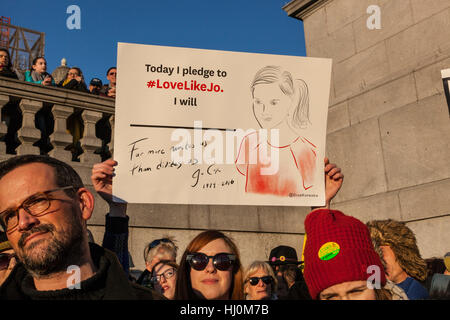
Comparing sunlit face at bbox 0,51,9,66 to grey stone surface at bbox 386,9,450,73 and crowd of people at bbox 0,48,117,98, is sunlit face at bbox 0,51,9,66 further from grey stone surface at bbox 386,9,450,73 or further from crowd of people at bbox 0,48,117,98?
grey stone surface at bbox 386,9,450,73

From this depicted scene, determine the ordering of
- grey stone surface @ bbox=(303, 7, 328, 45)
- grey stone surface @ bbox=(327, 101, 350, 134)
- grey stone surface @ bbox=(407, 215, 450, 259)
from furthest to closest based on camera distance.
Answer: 1. grey stone surface @ bbox=(303, 7, 328, 45)
2. grey stone surface @ bbox=(327, 101, 350, 134)
3. grey stone surface @ bbox=(407, 215, 450, 259)

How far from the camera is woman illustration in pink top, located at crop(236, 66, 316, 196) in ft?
11.9

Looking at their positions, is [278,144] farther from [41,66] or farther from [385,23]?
[41,66]

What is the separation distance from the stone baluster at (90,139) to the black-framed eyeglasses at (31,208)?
4676mm

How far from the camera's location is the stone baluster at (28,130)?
253 inches

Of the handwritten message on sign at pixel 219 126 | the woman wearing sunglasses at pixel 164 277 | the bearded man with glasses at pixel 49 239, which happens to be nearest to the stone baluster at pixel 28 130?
the woman wearing sunglasses at pixel 164 277

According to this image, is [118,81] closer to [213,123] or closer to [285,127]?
[213,123]

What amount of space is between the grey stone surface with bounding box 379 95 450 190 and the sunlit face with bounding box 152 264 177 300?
4.03m

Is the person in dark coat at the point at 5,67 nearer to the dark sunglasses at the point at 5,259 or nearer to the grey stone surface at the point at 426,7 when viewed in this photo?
the dark sunglasses at the point at 5,259

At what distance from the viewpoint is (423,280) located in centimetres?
400

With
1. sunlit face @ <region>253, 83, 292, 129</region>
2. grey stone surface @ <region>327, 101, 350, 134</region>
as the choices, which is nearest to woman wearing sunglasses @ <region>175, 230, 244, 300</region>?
sunlit face @ <region>253, 83, 292, 129</region>

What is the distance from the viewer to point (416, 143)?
22.5 ft

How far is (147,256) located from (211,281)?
1.54m
